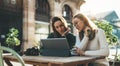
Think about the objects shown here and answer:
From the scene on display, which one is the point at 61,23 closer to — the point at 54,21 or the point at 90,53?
the point at 54,21

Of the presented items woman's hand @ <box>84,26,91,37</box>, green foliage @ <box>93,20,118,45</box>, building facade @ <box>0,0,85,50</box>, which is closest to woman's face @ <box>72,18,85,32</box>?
woman's hand @ <box>84,26,91,37</box>

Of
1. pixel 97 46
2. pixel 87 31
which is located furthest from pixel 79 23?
pixel 97 46

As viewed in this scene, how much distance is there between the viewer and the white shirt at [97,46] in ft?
11.6

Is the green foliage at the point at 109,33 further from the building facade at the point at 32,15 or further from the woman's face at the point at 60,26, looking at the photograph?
the building facade at the point at 32,15

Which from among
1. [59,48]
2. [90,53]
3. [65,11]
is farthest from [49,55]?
[65,11]

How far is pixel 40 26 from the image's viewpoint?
22.0m

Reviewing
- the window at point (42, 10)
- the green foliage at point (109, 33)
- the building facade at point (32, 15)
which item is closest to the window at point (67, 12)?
the building facade at point (32, 15)

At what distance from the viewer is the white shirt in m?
Answer: 3.53

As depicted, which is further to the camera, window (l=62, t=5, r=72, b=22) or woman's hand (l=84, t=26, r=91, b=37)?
window (l=62, t=5, r=72, b=22)

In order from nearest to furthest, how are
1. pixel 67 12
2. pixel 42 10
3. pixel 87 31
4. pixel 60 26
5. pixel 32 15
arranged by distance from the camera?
pixel 87 31, pixel 60 26, pixel 32 15, pixel 42 10, pixel 67 12

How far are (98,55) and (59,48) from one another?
0.58 meters

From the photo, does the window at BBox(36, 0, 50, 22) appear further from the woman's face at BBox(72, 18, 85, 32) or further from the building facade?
the woman's face at BBox(72, 18, 85, 32)

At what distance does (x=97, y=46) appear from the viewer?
3713 millimetres

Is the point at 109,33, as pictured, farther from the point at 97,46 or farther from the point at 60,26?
the point at 97,46
